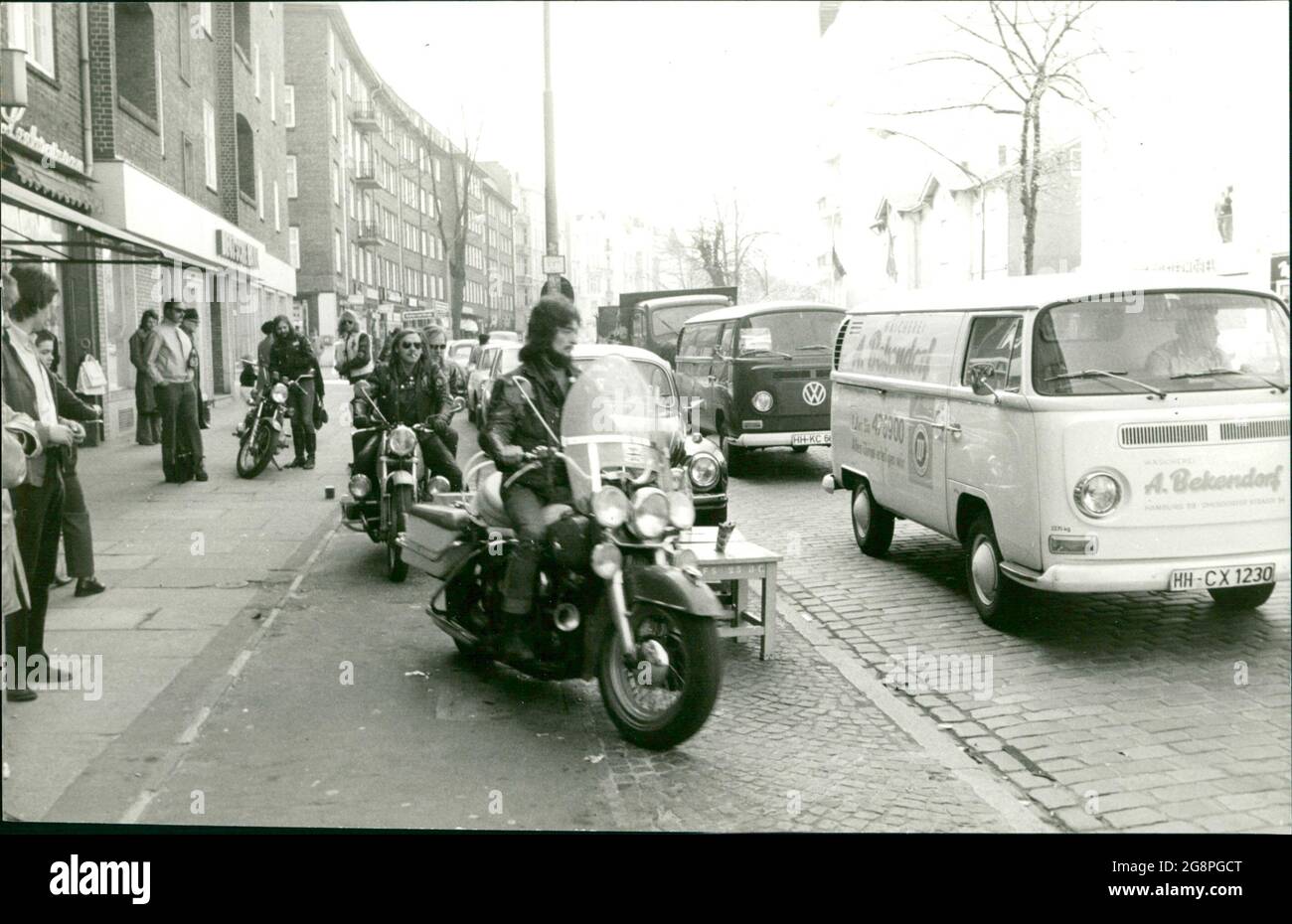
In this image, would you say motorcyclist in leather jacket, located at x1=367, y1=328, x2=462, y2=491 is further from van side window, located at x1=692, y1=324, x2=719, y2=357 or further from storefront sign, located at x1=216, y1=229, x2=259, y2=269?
storefront sign, located at x1=216, y1=229, x2=259, y2=269

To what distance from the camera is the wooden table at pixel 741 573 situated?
6.09m

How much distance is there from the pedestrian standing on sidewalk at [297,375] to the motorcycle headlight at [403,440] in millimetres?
6234

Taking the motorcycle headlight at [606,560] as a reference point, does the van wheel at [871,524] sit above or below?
below

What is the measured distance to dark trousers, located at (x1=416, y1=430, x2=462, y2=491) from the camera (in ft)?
27.7

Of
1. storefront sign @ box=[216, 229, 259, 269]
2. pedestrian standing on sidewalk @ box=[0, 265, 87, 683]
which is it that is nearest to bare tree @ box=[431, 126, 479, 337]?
pedestrian standing on sidewalk @ box=[0, 265, 87, 683]

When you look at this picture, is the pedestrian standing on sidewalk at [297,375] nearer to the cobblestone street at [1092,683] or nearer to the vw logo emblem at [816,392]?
the vw logo emblem at [816,392]

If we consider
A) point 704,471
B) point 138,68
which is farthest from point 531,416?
point 138,68

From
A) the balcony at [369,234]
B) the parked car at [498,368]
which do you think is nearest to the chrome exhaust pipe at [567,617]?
the parked car at [498,368]

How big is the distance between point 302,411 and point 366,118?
10.4 metres

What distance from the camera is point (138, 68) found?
930 cm

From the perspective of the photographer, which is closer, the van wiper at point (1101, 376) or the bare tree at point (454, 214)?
the bare tree at point (454, 214)

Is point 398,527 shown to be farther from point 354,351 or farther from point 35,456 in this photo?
point 35,456
